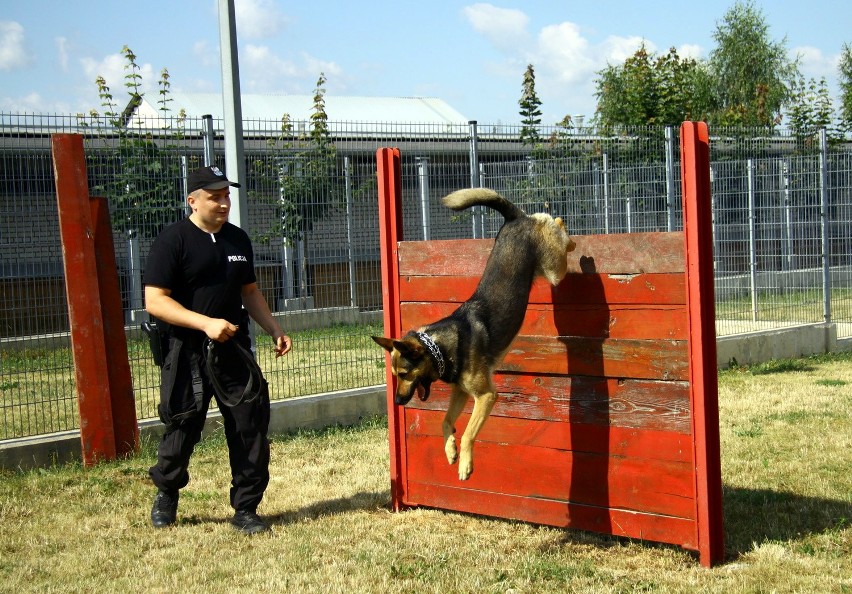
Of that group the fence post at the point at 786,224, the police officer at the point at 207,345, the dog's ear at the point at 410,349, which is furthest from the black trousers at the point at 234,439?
the fence post at the point at 786,224

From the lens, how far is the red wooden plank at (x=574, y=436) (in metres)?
4.79

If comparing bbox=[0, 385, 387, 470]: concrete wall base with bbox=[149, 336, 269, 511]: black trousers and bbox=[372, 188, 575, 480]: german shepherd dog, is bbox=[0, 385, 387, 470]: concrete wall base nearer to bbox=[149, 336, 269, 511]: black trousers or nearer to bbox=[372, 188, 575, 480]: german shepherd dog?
bbox=[149, 336, 269, 511]: black trousers

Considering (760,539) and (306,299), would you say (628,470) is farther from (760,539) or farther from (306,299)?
(306,299)

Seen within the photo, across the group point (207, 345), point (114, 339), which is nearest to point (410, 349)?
point (207, 345)

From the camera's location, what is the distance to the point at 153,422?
26.1ft

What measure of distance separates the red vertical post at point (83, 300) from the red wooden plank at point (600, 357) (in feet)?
12.1

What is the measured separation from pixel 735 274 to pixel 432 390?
24.5 ft

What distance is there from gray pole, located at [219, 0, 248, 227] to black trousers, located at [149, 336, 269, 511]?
2.65 m

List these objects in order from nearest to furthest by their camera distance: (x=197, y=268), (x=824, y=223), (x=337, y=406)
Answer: (x=197, y=268)
(x=337, y=406)
(x=824, y=223)

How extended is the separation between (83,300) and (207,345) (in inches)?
97.5

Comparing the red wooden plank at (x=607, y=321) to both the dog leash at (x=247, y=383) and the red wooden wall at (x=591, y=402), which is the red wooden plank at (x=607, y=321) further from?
the dog leash at (x=247, y=383)

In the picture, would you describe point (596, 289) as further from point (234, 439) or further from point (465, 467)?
point (234, 439)

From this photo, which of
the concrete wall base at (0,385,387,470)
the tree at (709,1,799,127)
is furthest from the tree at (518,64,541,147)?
the tree at (709,1,799,127)

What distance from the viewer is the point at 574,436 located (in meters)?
5.20
